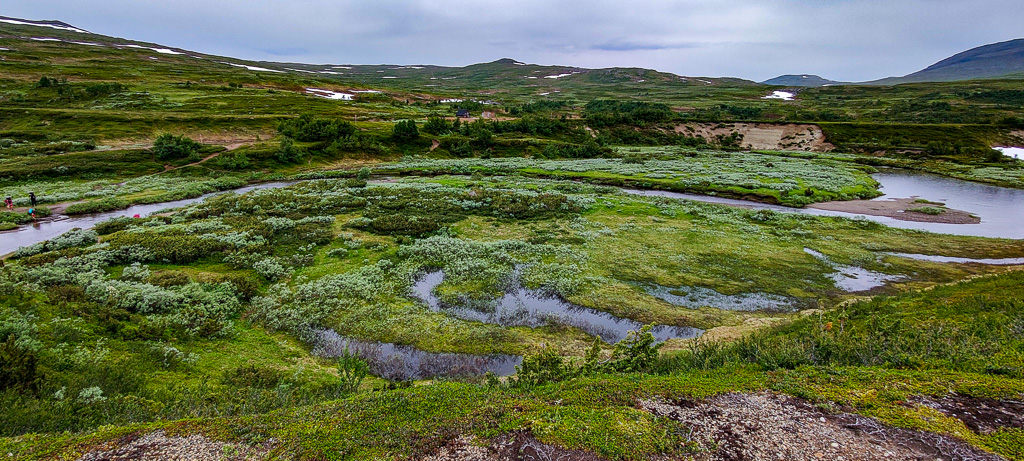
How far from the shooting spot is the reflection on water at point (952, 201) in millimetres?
31156

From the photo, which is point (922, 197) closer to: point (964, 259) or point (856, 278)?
point (964, 259)

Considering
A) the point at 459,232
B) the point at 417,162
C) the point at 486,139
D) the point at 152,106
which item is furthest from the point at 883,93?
the point at 152,106

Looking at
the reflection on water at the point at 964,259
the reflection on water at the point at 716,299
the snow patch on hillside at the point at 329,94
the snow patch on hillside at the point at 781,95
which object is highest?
the snow patch on hillside at the point at 781,95

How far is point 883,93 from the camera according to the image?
482 ft

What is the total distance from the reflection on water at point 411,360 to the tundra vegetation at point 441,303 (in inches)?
4.3

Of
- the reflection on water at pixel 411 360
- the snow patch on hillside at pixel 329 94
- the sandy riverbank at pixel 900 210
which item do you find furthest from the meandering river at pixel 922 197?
the snow patch on hillside at pixel 329 94

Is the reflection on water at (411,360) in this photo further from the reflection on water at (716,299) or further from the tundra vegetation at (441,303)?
the reflection on water at (716,299)

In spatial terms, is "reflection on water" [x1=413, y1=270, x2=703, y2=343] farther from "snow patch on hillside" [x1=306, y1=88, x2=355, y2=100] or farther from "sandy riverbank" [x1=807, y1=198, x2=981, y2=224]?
"snow patch on hillside" [x1=306, y1=88, x2=355, y2=100]

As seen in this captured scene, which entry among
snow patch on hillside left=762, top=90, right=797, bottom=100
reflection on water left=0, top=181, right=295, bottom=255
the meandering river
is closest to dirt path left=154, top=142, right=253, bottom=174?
the meandering river

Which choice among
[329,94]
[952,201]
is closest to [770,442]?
[952,201]

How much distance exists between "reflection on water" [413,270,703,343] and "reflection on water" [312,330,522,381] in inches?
112

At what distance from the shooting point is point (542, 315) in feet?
59.4

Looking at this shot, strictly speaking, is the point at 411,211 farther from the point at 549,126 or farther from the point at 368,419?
the point at 549,126

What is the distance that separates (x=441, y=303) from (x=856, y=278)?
2308 cm
